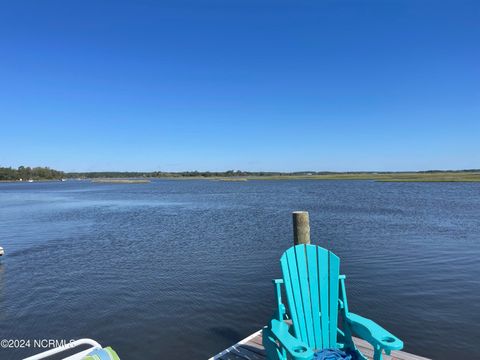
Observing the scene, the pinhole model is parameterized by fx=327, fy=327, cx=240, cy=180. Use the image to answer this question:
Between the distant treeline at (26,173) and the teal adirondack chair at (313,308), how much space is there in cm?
18196

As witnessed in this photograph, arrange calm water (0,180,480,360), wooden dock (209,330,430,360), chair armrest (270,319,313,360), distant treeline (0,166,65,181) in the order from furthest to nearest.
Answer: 1. distant treeline (0,166,65,181)
2. calm water (0,180,480,360)
3. wooden dock (209,330,430,360)
4. chair armrest (270,319,313,360)

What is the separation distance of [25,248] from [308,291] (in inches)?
539

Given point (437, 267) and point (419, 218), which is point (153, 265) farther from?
point (419, 218)

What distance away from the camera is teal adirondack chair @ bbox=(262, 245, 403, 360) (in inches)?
131

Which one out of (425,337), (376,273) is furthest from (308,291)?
(376,273)

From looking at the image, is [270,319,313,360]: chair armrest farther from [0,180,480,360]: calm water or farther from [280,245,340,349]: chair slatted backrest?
[0,180,480,360]: calm water

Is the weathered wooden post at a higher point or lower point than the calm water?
higher

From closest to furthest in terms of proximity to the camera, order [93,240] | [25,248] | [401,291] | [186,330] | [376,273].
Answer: [186,330]
[401,291]
[376,273]
[25,248]
[93,240]

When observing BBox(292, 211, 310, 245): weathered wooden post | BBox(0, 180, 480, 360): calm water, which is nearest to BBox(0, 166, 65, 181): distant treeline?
BBox(0, 180, 480, 360): calm water

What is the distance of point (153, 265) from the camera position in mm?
10320

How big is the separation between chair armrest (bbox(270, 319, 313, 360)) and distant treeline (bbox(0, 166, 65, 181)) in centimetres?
18217

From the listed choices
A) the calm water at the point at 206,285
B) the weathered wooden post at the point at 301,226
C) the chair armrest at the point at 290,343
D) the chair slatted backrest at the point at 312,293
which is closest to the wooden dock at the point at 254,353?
the chair slatted backrest at the point at 312,293

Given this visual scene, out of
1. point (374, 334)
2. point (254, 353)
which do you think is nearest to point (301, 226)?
point (254, 353)

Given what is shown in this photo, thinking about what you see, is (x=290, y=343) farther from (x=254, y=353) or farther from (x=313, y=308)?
(x=254, y=353)
